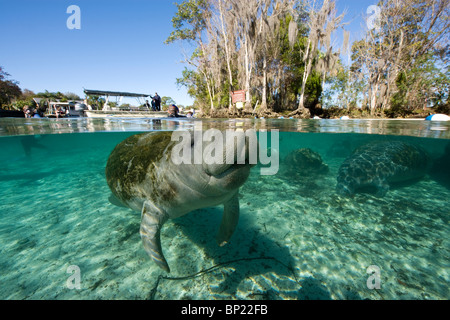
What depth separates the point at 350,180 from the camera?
5953mm

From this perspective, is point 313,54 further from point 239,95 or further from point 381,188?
point 381,188

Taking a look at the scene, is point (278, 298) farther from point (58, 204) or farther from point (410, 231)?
point (58, 204)

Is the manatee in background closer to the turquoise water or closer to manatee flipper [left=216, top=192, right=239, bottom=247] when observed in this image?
the turquoise water

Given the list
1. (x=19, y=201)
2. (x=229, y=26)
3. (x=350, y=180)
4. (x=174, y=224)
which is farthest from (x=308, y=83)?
(x=19, y=201)

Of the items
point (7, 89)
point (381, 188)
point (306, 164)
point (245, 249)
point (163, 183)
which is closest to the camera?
point (163, 183)

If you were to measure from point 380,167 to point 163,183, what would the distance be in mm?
6938

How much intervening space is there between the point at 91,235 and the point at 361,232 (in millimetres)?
5498

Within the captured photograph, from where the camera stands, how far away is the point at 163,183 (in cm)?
226

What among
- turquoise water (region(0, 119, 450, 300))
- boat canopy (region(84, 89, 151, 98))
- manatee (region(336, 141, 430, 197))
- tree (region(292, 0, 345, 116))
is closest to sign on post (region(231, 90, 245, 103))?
tree (region(292, 0, 345, 116))

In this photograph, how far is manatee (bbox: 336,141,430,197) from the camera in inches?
235

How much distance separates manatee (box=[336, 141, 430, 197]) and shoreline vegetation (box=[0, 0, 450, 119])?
37.4 ft

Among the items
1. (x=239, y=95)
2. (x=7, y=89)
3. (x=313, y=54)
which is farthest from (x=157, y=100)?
(x=7, y=89)

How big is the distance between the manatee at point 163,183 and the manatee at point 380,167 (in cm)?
491

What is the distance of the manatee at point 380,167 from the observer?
598 centimetres
